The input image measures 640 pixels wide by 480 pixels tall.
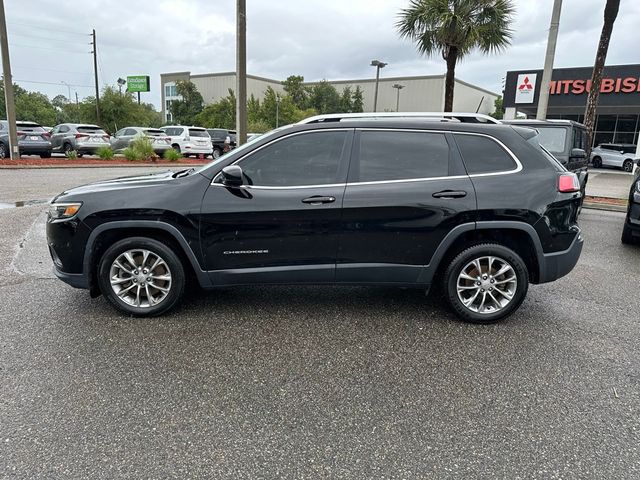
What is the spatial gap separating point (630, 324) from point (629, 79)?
27.0 meters

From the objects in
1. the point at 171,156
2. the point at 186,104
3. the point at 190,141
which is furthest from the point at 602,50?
the point at 186,104

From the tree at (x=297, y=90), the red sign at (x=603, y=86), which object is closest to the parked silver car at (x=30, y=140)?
the red sign at (x=603, y=86)

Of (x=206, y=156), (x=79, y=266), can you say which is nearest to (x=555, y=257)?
(x=79, y=266)

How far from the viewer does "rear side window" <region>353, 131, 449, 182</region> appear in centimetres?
390

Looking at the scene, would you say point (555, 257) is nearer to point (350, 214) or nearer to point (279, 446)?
point (350, 214)

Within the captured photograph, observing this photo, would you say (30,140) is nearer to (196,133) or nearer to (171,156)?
(171,156)

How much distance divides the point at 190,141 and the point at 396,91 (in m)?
57.8

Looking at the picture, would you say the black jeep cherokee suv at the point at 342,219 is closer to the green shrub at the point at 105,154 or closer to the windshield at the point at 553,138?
the windshield at the point at 553,138

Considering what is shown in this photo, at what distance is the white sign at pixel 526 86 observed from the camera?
2683 centimetres

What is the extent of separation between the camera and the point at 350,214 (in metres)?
3.82

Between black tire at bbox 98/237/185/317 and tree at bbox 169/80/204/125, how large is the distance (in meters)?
71.4

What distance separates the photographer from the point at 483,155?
13.0 feet

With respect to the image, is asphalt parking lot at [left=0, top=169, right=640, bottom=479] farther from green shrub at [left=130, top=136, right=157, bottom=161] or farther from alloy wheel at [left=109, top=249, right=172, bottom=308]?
green shrub at [left=130, top=136, right=157, bottom=161]

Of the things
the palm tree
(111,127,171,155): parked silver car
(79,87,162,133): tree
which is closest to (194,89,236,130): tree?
(79,87,162,133): tree
